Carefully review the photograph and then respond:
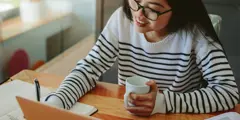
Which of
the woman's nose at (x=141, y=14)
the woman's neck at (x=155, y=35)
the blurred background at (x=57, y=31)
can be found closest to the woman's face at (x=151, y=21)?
the woman's nose at (x=141, y=14)

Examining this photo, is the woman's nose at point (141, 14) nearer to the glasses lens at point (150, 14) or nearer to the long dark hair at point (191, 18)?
the glasses lens at point (150, 14)

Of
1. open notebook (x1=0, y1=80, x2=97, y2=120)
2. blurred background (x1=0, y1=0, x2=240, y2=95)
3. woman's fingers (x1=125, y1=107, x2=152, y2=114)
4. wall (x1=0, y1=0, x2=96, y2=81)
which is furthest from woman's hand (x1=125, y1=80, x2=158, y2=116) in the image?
wall (x1=0, y1=0, x2=96, y2=81)

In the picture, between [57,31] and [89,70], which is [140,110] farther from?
[57,31]

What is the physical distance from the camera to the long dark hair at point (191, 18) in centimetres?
120

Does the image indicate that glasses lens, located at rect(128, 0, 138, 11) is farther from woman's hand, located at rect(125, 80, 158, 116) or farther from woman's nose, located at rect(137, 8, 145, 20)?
woman's hand, located at rect(125, 80, 158, 116)

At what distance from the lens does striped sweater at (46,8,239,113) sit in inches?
44.8

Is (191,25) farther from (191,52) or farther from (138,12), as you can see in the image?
(138,12)

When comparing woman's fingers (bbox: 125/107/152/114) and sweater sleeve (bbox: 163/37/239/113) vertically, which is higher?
sweater sleeve (bbox: 163/37/239/113)

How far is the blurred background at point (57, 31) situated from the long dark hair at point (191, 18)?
3.52 feet

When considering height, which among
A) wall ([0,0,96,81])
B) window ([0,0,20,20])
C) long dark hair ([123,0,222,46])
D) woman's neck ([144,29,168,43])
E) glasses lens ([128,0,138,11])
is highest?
glasses lens ([128,0,138,11])

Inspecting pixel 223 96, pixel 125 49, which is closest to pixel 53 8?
pixel 125 49

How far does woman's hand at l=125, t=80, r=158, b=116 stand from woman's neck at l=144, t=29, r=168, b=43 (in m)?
0.30

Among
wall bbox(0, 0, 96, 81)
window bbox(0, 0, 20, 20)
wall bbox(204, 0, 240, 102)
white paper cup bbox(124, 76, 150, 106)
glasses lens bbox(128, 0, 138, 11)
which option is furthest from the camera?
wall bbox(0, 0, 96, 81)

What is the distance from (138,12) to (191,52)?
279mm
